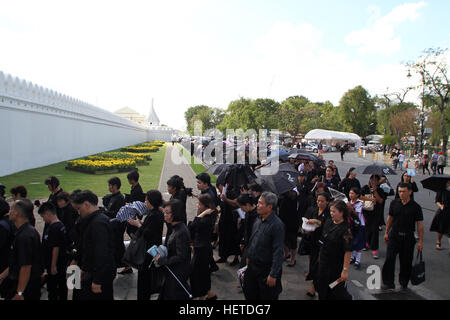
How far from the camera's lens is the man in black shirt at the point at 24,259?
3086mm

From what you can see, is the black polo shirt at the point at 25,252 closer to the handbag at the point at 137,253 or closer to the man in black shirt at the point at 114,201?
the handbag at the point at 137,253

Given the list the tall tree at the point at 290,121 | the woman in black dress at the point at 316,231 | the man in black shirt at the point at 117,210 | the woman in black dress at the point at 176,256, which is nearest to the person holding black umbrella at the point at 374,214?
the woman in black dress at the point at 316,231

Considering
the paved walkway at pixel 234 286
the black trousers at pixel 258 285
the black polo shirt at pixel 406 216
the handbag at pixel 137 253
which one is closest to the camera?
the black trousers at pixel 258 285

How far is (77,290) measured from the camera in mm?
3639

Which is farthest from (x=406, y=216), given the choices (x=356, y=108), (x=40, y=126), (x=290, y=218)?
(x=356, y=108)

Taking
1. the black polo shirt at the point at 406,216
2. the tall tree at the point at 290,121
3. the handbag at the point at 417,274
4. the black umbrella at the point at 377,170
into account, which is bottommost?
the handbag at the point at 417,274

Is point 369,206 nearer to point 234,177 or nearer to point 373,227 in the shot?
point 373,227

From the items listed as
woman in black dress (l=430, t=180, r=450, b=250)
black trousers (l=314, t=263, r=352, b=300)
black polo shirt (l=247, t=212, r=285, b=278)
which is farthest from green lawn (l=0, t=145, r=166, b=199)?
woman in black dress (l=430, t=180, r=450, b=250)

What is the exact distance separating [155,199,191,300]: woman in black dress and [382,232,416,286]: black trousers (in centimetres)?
317

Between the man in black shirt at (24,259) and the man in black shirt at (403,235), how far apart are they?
15.4 feet

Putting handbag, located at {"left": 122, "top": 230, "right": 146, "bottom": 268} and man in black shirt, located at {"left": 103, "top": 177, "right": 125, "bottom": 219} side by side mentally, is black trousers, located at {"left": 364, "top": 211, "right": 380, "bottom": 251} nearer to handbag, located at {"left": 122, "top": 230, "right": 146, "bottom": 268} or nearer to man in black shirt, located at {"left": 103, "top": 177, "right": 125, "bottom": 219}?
handbag, located at {"left": 122, "top": 230, "right": 146, "bottom": 268}
